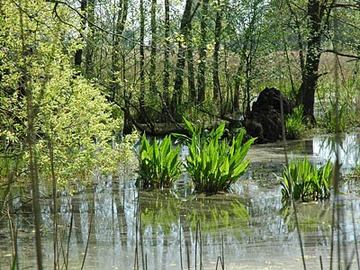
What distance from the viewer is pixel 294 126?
12703mm

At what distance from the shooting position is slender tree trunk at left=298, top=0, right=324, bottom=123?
1302 centimetres

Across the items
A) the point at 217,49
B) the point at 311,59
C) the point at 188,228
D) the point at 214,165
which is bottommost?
the point at 188,228

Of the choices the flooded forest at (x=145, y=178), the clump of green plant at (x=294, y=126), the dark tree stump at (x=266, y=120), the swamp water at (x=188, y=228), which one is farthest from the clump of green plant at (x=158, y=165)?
the clump of green plant at (x=294, y=126)

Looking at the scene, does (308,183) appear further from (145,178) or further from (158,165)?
(145,178)

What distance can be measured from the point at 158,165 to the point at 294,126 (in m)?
5.51

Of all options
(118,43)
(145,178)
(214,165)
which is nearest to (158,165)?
(145,178)

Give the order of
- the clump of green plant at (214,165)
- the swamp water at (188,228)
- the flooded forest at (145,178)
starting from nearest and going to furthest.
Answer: the flooded forest at (145,178), the swamp water at (188,228), the clump of green plant at (214,165)

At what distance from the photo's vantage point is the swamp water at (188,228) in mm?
4570

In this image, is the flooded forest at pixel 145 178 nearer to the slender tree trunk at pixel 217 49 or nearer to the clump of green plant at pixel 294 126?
the clump of green plant at pixel 294 126

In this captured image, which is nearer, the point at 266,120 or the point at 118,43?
the point at 118,43

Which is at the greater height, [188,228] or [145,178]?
[145,178]

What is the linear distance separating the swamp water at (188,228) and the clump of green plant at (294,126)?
3914 mm

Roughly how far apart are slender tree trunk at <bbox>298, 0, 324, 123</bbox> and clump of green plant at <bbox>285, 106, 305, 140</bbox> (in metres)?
1.05

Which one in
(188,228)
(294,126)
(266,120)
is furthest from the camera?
(294,126)
